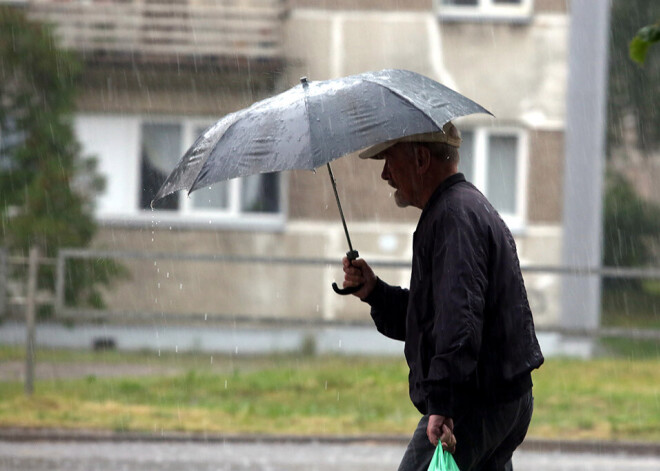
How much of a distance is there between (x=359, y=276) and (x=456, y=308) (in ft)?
2.71

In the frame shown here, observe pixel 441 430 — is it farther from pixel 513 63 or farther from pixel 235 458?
pixel 513 63

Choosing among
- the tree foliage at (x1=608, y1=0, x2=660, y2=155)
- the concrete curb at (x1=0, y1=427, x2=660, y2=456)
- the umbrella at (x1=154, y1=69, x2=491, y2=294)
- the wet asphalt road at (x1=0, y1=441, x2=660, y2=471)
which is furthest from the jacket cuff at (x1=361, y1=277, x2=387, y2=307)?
the tree foliage at (x1=608, y1=0, x2=660, y2=155)

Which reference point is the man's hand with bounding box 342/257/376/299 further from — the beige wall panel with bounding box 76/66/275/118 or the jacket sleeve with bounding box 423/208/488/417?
the beige wall panel with bounding box 76/66/275/118

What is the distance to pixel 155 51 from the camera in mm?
16328

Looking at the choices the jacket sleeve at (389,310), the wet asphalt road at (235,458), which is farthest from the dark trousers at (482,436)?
the wet asphalt road at (235,458)

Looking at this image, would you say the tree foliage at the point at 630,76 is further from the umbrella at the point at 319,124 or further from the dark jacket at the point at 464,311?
the dark jacket at the point at 464,311

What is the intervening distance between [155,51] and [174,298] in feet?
11.3

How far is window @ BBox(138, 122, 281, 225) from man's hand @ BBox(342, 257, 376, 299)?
1245 centimetres

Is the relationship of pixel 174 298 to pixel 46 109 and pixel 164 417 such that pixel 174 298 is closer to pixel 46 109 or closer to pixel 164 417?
pixel 46 109

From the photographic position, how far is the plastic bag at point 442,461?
3.66 m

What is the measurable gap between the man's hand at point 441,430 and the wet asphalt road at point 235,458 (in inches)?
188

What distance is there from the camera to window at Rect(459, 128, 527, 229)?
658 inches

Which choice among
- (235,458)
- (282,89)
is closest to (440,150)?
(235,458)

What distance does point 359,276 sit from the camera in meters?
4.34
